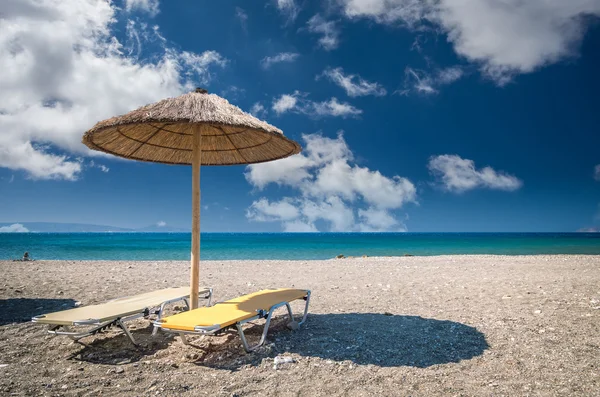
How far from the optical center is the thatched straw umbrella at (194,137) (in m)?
4.86

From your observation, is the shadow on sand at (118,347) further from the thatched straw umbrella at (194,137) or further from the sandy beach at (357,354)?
the thatched straw umbrella at (194,137)

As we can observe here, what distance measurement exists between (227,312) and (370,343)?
6.48 feet

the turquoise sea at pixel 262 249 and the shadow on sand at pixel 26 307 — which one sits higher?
the shadow on sand at pixel 26 307

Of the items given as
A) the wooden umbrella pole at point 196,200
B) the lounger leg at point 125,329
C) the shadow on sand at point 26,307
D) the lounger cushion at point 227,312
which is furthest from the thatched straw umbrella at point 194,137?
the shadow on sand at point 26,307

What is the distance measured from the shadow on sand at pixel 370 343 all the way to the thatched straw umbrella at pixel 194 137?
4.57 feet

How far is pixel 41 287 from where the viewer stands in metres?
9.38

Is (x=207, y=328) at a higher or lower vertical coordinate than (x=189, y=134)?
lower

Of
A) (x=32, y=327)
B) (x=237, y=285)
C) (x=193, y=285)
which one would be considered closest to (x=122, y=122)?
(x=193, y=285)

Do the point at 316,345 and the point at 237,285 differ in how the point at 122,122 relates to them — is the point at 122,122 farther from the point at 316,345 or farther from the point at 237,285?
the point at 237,285

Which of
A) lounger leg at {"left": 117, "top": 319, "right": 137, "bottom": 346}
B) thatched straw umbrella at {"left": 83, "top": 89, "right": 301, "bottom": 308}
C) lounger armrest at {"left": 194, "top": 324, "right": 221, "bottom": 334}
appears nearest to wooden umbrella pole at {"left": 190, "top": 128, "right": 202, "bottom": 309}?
thatched straw umbrella at {"left": 83, "top": 89, "right": 301, "bottom": 308}

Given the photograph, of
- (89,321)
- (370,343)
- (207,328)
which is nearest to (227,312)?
(207,328)

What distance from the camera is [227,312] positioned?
4.73m

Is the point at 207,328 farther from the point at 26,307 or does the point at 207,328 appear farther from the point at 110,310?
the point at 26,307

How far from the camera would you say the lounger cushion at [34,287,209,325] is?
4.40 meters
